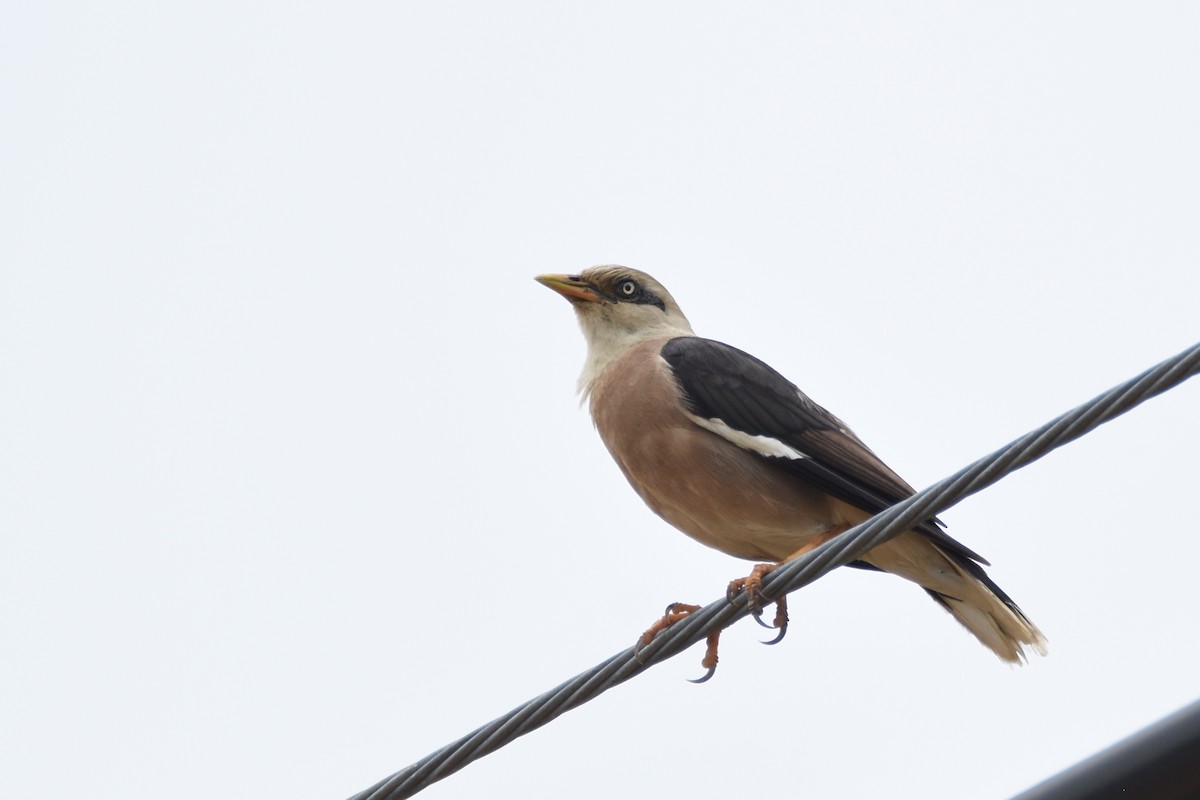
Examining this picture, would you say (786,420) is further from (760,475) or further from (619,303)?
(619,303)

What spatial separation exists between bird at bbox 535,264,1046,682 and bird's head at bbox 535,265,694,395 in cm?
67

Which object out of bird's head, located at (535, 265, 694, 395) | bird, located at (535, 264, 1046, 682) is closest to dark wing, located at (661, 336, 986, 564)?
bird, located at (535, 264, 1046, 682)

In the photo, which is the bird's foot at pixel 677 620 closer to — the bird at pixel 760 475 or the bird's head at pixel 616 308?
the bird at pixel 760 475

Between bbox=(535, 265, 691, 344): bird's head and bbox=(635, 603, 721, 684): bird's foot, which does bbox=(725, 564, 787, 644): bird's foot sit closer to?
bbox=(635, 603, 721, 684): bird's foot

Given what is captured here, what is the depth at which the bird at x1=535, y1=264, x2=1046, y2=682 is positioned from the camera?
5.59 m

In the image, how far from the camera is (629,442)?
591 centimetres

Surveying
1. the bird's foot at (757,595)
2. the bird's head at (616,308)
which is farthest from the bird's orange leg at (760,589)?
the bird's head at (616,308)

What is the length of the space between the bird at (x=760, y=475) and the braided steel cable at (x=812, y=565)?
4.97ft

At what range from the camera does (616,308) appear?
23.3ft

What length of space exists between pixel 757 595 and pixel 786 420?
186 cm

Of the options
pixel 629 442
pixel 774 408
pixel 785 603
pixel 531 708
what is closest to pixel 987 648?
pixel 785 603

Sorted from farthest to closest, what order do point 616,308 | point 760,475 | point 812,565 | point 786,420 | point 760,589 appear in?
point 616,308 < point 786,420 < point 760,475 < point 760,589 < point 812,565

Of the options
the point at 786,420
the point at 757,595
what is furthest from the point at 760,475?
the point at 757,595

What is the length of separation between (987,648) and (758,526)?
1.17m
